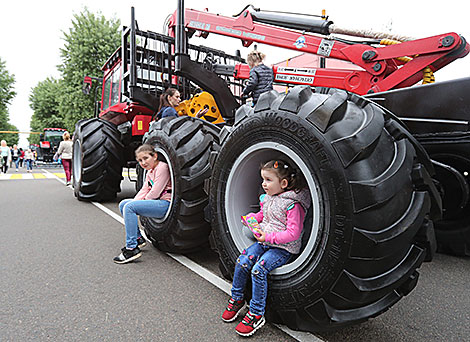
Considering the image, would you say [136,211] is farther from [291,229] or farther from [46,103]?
[46,103]

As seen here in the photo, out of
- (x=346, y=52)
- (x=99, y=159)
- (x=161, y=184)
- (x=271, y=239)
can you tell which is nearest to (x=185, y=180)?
(x=161, y=184)

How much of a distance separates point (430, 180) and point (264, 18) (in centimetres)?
424

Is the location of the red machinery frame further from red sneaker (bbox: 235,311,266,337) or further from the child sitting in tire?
red sneaker (bbox: 235,311,266,337)

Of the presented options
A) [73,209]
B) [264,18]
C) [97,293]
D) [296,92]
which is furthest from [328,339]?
[73,209]

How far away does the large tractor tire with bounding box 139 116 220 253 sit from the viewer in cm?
295

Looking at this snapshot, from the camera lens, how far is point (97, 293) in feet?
8.09

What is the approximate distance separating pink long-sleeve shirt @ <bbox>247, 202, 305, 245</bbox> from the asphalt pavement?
54 centimetres

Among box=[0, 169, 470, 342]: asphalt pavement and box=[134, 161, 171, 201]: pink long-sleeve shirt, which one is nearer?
box=[0, 169, 470, 342]: asphalt pavement

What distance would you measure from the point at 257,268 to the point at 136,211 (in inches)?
64.5

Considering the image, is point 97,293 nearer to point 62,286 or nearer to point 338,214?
point 62,286

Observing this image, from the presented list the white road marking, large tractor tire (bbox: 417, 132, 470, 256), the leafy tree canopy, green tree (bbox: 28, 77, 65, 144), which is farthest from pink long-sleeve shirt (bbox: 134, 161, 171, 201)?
green tree (bbox: 28, 77, 65, 144)

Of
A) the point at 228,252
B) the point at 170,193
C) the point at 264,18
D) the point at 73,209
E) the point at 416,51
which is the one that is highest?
the point at 264,18

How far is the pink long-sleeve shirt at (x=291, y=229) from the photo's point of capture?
1992 mm

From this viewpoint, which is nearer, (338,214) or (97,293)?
(338,214)
